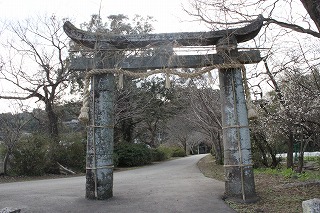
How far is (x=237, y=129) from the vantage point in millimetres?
7156

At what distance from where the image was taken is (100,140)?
23.4 feet

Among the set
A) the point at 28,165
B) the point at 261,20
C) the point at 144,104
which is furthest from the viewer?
the point at 144,104

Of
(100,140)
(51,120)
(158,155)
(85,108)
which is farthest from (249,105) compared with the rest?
(158,155)

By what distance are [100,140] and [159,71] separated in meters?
2.14

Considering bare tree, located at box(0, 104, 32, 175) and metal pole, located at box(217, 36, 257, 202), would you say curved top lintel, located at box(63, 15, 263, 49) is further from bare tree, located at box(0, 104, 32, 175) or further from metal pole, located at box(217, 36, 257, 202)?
bare tree, located at box(0, 104, 32, 175)

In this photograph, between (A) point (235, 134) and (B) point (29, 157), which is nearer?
(A) point (235, 134)

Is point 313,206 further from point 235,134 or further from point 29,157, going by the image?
point 29,157

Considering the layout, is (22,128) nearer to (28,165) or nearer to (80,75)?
(28,165)

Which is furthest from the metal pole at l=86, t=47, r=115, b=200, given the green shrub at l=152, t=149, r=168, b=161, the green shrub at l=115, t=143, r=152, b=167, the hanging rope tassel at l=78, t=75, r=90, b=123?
the green shrub at l=152, t=149, r=168, b=161

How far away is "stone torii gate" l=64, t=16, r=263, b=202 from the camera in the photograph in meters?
7.02

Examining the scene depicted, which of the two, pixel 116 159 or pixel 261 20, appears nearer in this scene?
pixel 261 20

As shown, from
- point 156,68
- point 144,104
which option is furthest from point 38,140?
point 156,68

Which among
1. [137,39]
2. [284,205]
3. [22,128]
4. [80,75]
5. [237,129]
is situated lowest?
[284,205]

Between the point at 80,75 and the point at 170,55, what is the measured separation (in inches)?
581
